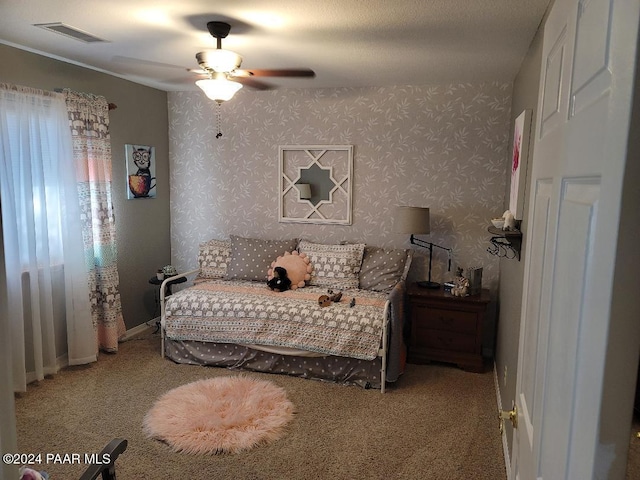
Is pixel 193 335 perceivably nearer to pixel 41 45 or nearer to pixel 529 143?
pixel 41 45

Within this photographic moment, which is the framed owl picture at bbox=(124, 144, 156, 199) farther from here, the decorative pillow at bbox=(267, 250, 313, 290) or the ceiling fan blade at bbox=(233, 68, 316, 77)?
the ceiling fan blade at bbox=(233, 68, 316, 77)

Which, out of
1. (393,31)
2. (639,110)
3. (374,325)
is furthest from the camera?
(374,325)

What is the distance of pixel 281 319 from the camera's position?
359 centimetres

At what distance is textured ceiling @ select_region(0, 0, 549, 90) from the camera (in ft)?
7.55

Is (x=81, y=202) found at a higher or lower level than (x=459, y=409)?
higher

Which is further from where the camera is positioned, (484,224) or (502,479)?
(484,224)

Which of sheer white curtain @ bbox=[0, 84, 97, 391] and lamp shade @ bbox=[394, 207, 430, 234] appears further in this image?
lamp shade @ bbox=[394, 207, 430, 234]

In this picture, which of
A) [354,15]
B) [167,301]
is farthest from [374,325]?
[354,15]

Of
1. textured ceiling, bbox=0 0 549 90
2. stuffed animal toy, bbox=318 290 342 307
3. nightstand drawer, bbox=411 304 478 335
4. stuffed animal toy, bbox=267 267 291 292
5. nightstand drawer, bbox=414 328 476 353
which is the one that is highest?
textured ceiling, bbox=0 0 549 90

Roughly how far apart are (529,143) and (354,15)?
1159 mm

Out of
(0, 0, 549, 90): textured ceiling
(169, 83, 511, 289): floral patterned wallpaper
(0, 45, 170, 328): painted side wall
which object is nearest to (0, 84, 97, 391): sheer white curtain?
(0, 45, 170, 328): painted side wall

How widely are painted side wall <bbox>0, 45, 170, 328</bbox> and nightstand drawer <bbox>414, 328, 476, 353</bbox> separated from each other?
2.74 m

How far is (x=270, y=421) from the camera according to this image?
2926 mm

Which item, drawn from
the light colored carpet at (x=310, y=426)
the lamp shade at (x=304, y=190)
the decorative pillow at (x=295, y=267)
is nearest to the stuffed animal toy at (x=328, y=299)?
the decorative pillow at (x=295, y=267)
